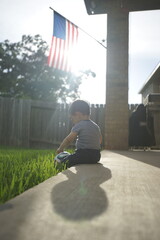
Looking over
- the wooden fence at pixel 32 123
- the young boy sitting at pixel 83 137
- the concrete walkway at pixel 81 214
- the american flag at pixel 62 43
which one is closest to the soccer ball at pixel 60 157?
the young boy sitting at pixel 83 137

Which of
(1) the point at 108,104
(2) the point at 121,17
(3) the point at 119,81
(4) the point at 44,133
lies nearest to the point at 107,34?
(2) the point at 121,17

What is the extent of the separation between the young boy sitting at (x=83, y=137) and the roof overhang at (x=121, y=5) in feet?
14.8

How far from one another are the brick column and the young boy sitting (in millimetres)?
3430

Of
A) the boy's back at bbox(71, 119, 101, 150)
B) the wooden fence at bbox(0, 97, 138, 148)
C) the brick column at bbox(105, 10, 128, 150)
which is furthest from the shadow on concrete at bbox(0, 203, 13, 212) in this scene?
the wooden fence at bbox(0, 97, 138, 148)

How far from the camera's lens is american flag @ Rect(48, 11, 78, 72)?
21.1ft

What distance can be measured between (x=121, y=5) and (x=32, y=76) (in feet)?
59.6

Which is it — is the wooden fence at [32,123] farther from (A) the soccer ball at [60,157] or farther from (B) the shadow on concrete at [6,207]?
(B) the shadow on concrete at [6,207]

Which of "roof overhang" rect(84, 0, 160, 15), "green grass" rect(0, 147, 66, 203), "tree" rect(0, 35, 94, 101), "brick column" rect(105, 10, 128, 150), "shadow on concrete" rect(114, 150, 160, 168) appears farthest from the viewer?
"tree" rect(0, 35, 94, 101)

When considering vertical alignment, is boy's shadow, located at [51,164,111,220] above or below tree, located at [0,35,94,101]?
below

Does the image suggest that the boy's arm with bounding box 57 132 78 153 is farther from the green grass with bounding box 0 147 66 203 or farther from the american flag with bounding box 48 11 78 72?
the american flag with bounding box 48 11 78 72

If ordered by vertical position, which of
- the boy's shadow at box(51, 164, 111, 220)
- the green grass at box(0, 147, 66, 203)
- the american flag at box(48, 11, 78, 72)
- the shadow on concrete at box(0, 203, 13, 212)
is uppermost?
the american flag at box(48, 11, 78, 72)

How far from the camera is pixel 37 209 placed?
0.87 meters

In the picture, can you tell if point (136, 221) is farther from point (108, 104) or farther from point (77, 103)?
point (108, 104)

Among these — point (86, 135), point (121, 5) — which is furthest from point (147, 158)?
point (121, 5)
